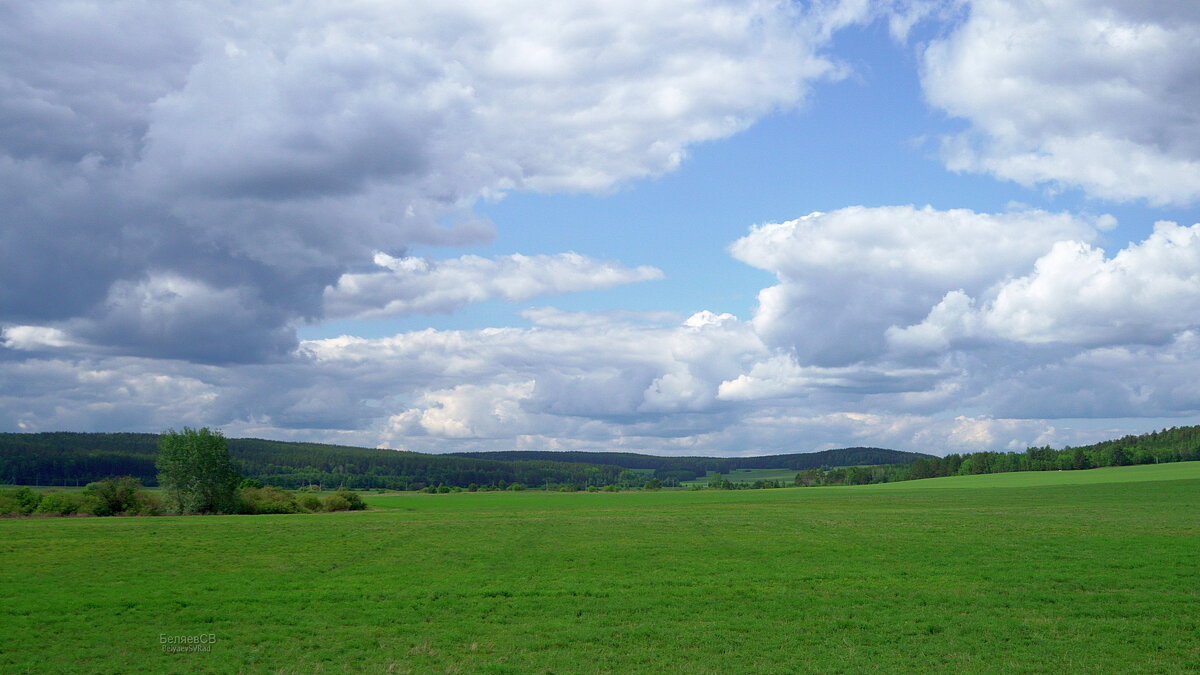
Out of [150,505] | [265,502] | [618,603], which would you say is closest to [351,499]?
[265,502]

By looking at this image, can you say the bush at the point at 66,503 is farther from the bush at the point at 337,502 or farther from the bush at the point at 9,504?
the bush at the point at 337,502

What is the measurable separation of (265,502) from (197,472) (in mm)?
9068

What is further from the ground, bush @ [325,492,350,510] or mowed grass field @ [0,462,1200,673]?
mowed grass field @ [0,462,1200,673]

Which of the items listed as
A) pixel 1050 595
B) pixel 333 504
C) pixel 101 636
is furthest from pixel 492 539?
pixel 333 504

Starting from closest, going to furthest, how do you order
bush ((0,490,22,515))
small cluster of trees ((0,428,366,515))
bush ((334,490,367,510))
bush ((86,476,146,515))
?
1. bush ((0,490,22,515))
2. small cluster of trees ((0,428,366,515))
3. bush ((86,476,146,515))
4. bush ((334,490,367,510))

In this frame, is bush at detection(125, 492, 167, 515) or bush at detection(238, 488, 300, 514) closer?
bush at detection(125, 492, 167, 515)

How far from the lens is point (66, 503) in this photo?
87.9 m

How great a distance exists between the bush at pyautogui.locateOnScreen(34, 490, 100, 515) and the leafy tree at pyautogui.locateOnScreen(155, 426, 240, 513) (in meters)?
8.82

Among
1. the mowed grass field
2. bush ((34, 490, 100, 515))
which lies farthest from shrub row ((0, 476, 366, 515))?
the mowed grass field

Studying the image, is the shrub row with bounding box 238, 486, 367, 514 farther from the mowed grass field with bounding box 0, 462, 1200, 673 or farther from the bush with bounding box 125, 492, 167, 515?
the mowed grass field with bounding box 0, 462, 1200, 673

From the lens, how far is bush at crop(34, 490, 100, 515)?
8624cm

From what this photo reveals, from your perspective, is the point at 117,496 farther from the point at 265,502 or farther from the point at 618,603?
the point at 618,603

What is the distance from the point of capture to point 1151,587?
1182 inches

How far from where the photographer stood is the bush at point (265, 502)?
10144cm
